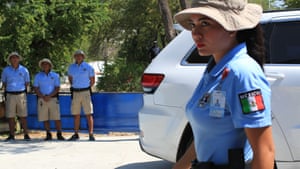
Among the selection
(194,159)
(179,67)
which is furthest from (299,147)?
(194,159)

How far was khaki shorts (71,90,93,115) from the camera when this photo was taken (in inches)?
365

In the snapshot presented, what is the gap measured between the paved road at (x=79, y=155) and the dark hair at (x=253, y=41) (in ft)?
15.0

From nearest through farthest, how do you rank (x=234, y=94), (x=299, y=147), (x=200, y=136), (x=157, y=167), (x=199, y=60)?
(x=234, y=94), (x=200, y=136), (x=299, y=147), (x=199, y=60), (x=157, y=167)

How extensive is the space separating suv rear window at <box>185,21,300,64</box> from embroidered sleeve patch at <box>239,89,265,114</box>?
2.67m

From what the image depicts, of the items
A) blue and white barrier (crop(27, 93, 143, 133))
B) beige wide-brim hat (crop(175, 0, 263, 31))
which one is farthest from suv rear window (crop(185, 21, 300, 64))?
blue and white barrier (crop(27, 93, 143, 133))

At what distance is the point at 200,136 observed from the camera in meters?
1.98

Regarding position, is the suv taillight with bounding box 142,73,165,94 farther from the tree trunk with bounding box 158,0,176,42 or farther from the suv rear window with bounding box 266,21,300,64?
the tree trunk with bounding box 158,0,176,42

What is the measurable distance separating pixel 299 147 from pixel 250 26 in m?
2.67

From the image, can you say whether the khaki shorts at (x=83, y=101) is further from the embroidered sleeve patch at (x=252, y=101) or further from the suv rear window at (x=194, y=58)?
the embroidered sleeve patch at (x=252, y=101)

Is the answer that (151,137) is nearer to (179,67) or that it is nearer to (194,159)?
(179,67)

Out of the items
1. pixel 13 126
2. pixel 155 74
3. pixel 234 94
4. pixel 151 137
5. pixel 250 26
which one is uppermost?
pixel 250 26

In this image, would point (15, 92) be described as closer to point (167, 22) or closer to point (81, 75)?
point (81, 75)

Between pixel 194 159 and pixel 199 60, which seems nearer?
pixel 194 159

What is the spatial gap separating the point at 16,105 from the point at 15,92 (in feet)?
0.80
